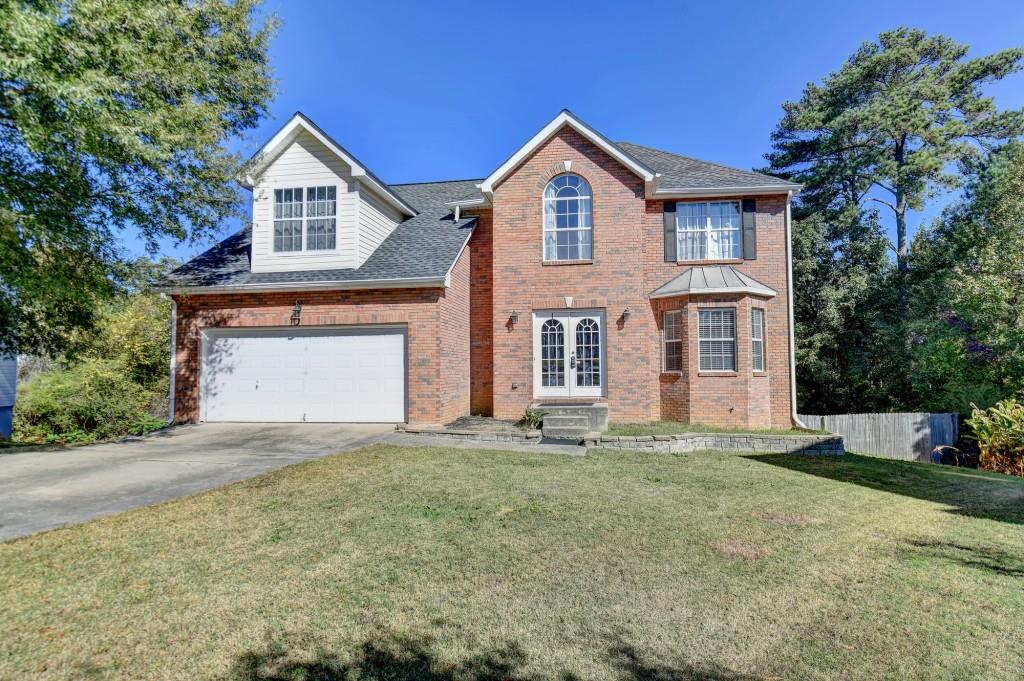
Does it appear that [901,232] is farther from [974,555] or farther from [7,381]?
[7,381]

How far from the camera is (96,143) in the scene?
30.5 ft

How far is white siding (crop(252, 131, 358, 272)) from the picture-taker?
42.2ft

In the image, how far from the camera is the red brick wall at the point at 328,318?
11.9 meters

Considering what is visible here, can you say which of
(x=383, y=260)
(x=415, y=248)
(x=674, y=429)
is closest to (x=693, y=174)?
(x=674, y=429)

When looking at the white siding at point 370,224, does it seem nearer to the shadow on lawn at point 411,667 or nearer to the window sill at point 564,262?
the window sill at point 564,262

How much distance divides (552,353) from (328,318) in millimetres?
5945

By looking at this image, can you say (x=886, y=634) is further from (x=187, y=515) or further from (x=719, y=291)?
(x=719, y=291)

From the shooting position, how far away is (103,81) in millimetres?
8539

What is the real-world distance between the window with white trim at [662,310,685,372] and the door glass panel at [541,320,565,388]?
282 cm

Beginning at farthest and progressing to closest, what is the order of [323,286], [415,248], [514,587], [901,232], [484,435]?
[901,232] → [415,248] → [323,286] → [484,435] → [514,587]

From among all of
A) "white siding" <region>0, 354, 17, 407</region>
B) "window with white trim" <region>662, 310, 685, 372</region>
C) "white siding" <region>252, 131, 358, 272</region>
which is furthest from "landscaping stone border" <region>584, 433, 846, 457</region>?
"white siding" <region>0, 354, 17, 407</region>

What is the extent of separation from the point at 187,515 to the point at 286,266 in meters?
8.72

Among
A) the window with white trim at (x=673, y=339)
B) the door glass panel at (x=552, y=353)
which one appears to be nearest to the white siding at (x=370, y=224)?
the door glass panel at (x=552, y=353)

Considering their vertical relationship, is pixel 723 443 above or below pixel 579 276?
below
